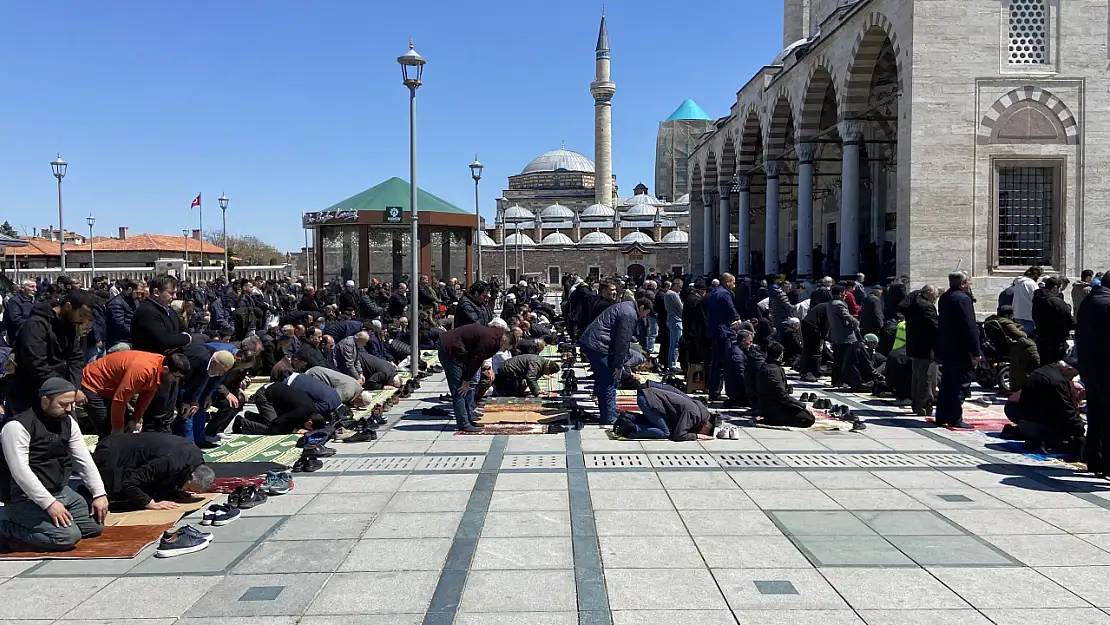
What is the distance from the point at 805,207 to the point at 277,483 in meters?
20.0

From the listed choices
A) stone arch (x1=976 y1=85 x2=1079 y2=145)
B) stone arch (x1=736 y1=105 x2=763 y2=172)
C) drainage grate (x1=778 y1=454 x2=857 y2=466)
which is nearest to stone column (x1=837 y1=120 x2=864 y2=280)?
stone arch (x1=976 y1=85 x2=1079 y2=145)

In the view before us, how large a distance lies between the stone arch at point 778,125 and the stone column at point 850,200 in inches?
243

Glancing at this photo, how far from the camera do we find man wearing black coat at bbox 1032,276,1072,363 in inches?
382

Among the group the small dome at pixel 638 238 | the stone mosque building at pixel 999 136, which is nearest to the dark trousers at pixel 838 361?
the stone mosque building at pixel 999 136

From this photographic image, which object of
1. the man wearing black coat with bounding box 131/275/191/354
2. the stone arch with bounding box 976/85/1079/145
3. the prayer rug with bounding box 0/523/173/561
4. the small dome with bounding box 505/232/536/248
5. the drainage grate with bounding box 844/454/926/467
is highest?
the stone arch with bounding box 976/85/1079/145

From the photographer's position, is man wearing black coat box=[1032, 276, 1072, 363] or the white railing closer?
man wearing black coat box=[1032, 276, 1072, 363]

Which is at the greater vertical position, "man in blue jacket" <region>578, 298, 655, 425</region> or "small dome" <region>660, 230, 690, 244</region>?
"small dome" <region>660, 230, 690, 244</region>

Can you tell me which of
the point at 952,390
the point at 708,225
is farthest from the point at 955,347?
the point at 708,225

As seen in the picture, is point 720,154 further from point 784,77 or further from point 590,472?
point 590,472

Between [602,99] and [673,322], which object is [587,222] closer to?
[602,99]

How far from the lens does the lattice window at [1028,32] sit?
17.1 metres

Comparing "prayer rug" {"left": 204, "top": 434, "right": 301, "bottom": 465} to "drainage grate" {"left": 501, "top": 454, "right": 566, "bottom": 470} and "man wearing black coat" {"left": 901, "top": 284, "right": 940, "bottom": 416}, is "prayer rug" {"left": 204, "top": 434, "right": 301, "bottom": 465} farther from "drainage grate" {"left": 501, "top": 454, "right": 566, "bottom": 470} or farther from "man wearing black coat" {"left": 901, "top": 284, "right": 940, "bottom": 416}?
"man wearing black coat" {"left": 901, "top": 284, "right": 940, "bottom": 416}

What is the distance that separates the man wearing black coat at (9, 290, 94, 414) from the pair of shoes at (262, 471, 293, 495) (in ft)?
5.63

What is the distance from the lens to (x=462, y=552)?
4.91 meters
